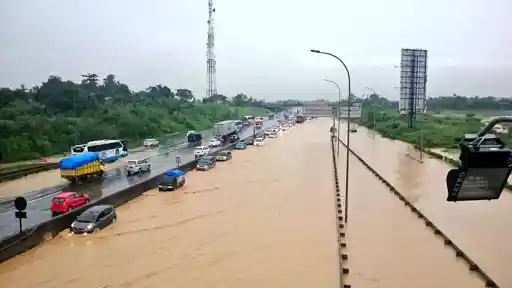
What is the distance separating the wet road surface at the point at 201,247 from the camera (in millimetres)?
11234

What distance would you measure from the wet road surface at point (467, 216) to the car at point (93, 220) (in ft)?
36.0

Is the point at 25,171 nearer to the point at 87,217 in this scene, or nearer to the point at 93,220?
the point at 87,217

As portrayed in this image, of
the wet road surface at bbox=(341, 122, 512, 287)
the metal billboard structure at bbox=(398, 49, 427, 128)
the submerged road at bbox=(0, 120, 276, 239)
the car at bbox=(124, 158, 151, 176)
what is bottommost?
the wet road surface at bbox=(341, 122, 512, 287)

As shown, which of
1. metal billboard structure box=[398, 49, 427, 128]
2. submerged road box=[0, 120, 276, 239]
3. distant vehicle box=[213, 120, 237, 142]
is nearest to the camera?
submerged road box=[0, 120, 276, 239]

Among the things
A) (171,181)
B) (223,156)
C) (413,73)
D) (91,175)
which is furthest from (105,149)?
(413,73)

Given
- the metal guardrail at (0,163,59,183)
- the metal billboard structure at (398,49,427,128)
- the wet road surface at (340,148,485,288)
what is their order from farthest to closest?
the metal billboard structure at (398,49,427,128), the metal guardrail at (0,163,59,183), the wet road surface at (340,148,485,288)

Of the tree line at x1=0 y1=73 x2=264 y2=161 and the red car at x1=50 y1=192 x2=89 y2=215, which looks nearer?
the red car at x1=50 y1=192 x2=89 y2=215

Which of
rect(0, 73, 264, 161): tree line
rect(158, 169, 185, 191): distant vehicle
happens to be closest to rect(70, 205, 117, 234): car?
rect(158, 169, 185, 191): distant vehicle

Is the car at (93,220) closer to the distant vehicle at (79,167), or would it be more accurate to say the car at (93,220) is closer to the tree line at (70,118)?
the distant vehicle at (79,167)

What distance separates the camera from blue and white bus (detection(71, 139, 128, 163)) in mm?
30609

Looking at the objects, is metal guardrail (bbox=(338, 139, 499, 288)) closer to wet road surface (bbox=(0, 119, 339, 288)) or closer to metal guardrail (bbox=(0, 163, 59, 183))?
wet road surface (bbox=(0, 119, 339, 288))

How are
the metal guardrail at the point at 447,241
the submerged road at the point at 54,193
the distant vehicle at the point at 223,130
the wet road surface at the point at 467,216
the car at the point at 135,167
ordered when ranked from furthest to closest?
the distant vehicle at the point at 223,130 → the car at the point at 135,167 → the submerged road at the point at 54,193 → the wet road surface at the point at 467,216 → the metal guardrail at the point at 447,241

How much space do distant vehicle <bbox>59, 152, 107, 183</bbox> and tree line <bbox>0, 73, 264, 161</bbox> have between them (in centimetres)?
924

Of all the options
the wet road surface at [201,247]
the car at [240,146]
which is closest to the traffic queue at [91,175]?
the wet road surface at [201,247]
